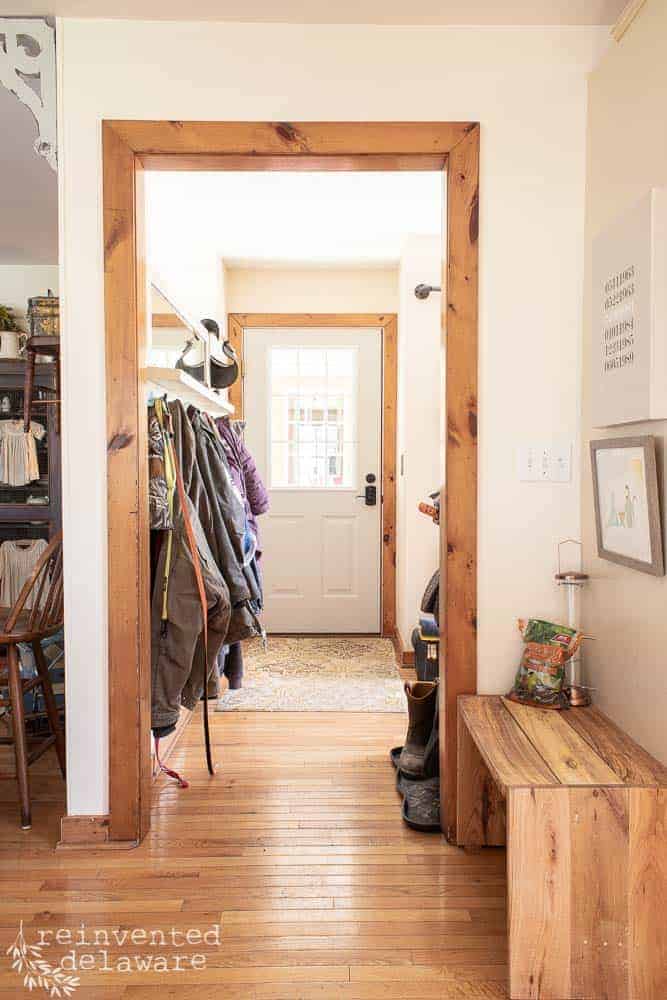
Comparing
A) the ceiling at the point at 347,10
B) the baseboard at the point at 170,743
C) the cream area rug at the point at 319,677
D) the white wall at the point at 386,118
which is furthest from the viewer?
the cream area rug at the point at 319,677

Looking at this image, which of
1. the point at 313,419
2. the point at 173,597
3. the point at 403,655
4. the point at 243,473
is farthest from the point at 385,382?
the point at 173,597

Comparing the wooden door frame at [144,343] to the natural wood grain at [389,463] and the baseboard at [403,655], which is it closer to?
the baseboard at [403,655]

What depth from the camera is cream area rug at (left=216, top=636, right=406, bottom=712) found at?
358 centimetres

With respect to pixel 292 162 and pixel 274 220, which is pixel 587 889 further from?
pixel 274 220

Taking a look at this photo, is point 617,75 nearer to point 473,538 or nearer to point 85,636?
point 473,538

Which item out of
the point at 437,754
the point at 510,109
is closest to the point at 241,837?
the point at 437,754

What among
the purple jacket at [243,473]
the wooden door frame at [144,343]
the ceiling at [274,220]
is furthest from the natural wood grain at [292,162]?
the purple jacket at [243,473]

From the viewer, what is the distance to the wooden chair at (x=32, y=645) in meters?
2.41

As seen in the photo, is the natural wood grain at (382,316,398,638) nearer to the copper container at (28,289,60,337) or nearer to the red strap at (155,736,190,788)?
the copper container at (28,289,60,337)

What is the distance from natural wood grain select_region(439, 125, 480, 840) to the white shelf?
862 mm

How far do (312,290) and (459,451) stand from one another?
3.08 m

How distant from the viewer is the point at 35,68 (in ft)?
7.17

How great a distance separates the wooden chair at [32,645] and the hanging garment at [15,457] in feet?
3.53

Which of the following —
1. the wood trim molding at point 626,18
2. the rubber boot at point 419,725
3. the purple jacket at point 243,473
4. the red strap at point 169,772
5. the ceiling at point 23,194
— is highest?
the ceiling at point 23,194
